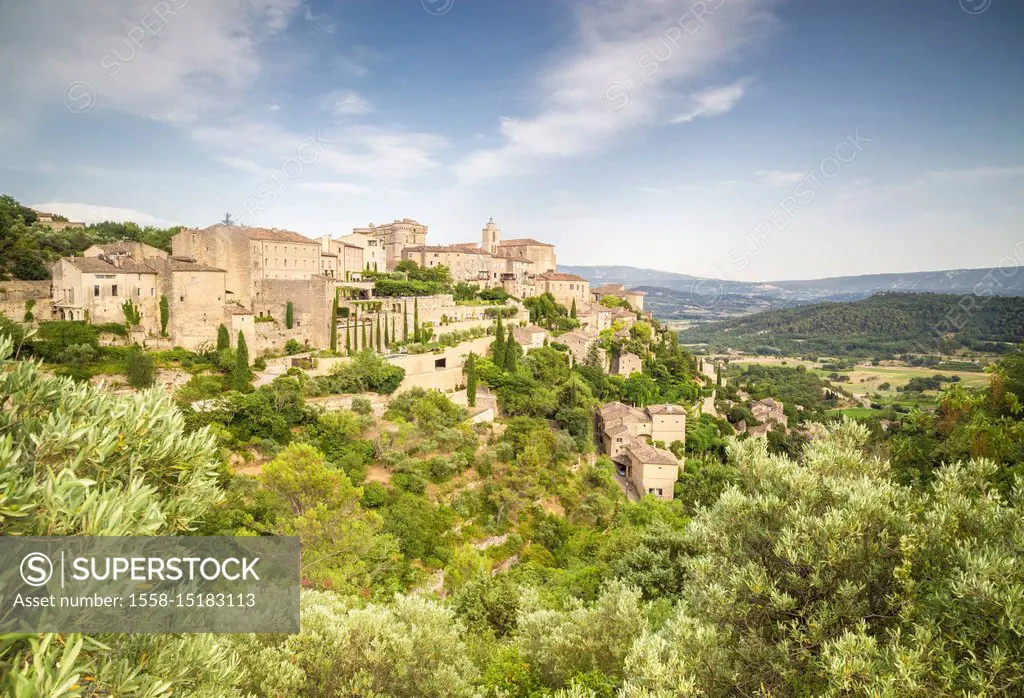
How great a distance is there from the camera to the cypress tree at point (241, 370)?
2634 cm

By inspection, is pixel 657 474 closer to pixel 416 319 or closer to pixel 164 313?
pixel 416 319

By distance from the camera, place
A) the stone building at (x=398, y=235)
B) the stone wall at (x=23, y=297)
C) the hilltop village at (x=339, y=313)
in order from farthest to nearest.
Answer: the stone building at (x=398, y=235) < the hilltop village at (x=339, y=313) < the stone wall at (x=23, y=297)

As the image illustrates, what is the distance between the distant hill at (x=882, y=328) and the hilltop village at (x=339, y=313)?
48912mm

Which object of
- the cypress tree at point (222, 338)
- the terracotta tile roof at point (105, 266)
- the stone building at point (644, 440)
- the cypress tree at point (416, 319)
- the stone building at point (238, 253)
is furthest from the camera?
the cypress tree at point (416, 319)

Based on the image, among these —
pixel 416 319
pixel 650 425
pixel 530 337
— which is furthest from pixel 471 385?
pixel 650 425

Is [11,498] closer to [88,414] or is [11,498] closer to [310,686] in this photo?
[88,414]

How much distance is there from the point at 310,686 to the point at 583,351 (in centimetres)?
4064

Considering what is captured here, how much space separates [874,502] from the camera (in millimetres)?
6105

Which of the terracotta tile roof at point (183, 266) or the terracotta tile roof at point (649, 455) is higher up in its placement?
the terracotta tile roof at point (183, 266)

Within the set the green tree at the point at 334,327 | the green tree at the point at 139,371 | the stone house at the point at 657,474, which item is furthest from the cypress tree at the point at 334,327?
the stone house at the point at 657,474

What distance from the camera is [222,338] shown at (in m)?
28.5

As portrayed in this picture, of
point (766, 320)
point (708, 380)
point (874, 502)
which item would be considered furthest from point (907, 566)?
point (766, 320)

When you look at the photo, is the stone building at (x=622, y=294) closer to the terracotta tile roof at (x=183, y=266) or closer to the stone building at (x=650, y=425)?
the stone building at (x=650, y=425)

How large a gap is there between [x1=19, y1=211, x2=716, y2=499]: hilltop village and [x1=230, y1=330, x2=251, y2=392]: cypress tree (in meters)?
1.15
